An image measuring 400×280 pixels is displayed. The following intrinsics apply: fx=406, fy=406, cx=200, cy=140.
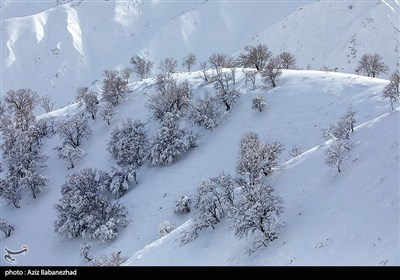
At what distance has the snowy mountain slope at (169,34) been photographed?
80188mm

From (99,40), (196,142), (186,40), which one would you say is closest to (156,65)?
(186,40)

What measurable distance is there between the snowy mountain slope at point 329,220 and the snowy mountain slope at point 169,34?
51790mm

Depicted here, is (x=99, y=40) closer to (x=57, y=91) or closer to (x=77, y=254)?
(x=57, y=91)

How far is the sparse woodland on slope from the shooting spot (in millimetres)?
21906

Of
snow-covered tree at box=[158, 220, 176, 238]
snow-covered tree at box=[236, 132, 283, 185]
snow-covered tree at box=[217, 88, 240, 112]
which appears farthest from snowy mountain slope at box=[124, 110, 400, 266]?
snow-covered tree at box=[217, 88, 240, 112]

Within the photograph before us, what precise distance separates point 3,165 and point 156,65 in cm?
5088

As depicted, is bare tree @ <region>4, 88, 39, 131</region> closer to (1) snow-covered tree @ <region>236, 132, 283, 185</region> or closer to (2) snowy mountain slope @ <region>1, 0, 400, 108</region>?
(2) snowy mountain slope @ <region>1, 0, 400, 108</region>

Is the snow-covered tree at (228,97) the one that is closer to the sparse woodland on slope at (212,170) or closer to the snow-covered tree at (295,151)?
the sparse woodland on slope at (212,170)

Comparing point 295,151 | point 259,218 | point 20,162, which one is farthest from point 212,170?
point 20,162

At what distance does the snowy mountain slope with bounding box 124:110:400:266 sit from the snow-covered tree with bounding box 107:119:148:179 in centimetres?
1781

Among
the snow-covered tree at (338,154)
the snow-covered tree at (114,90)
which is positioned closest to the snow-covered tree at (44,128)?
the snow-covered tree at (114,90)

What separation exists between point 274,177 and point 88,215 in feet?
63.8

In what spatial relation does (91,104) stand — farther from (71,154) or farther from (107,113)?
(71,154)

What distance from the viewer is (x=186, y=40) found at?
338 feet
